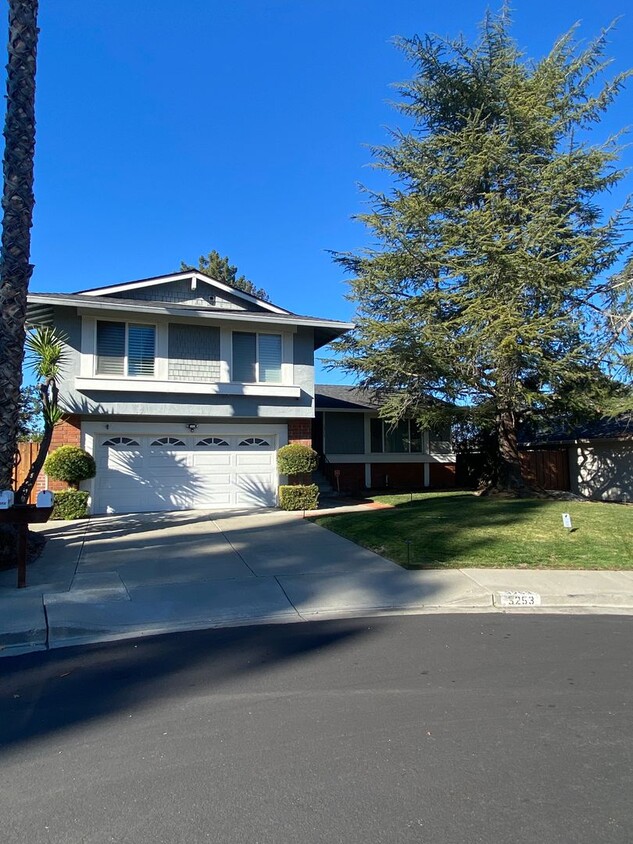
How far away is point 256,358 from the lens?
56.3 feet

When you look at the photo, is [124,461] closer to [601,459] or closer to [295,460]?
[295,460]

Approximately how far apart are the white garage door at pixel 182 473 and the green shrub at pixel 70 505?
91 centimetres

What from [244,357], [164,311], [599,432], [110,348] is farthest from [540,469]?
[110,348]

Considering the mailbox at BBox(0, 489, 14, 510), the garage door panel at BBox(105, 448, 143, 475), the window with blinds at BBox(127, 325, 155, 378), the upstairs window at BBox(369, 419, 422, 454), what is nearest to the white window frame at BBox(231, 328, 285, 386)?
the window with blinds at BBox(127, 325, 155, 378)

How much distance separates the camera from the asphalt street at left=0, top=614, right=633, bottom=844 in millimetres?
3062

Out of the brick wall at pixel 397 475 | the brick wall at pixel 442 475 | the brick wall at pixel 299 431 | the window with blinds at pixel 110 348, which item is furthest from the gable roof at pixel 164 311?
the brick wall at pixel 442 475

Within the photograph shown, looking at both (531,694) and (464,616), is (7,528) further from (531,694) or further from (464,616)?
(531,694)

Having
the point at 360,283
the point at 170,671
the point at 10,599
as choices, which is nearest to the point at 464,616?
the point at 170,671

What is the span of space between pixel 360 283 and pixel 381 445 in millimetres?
6944

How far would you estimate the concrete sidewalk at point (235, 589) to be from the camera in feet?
22.6

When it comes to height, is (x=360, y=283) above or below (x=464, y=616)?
above

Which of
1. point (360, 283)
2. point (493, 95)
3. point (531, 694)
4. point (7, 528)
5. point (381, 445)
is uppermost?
point (493, 95)

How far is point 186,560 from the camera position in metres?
9.88

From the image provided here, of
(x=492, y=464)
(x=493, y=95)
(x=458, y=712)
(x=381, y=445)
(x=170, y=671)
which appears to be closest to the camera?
(x=458, y=712)
